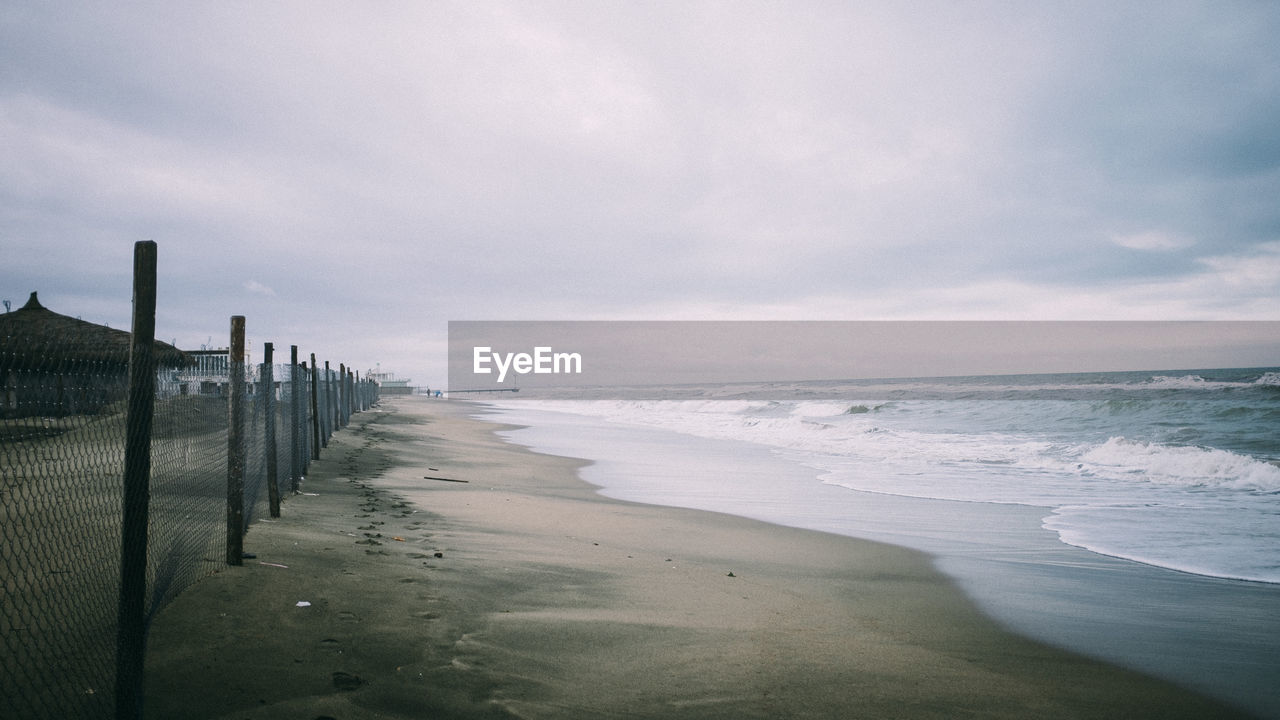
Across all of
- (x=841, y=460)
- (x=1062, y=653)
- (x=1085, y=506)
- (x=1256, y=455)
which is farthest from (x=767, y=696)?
(x=1256, y=455)

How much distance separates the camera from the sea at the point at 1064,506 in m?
5.57

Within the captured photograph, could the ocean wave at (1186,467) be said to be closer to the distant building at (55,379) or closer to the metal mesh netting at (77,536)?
the metal mesh netting at (77,536)

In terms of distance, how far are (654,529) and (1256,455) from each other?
657 inches

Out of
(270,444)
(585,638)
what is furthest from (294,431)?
(585,638)

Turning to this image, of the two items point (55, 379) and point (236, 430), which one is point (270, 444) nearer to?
point (236, 430)

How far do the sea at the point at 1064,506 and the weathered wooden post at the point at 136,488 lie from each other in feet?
18.5

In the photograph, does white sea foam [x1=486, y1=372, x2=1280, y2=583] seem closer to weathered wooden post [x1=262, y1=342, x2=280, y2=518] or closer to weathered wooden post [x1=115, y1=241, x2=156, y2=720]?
weathered wooden post [x1=262, y1=342, x2=280, y2=518]

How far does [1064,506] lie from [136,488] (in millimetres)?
11901

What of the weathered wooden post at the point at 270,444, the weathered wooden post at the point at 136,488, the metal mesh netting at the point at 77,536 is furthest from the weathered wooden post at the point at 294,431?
the weathered wooden post at the point at 136,488

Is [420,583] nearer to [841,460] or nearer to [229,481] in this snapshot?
[229,481]

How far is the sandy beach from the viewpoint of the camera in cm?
386

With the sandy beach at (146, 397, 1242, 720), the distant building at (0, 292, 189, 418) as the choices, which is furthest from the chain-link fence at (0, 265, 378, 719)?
the sandy beach at (146, 397, 1242, 720)

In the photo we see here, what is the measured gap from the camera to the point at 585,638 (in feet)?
16.0

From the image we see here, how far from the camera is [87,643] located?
11.9 feet
